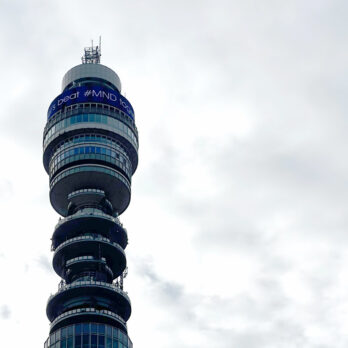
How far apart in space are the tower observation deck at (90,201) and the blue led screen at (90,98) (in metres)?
→ 0.23

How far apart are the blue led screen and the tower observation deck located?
232mm

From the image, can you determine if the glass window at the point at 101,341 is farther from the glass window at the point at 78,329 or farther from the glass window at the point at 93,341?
the glass window at the point at 78,329

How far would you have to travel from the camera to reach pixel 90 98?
186000 mm

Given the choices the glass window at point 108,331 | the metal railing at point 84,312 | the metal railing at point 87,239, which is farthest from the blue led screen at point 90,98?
the glass window at point 108,331

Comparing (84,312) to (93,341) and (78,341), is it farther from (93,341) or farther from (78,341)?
(93,341)

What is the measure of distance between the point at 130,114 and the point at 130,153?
1011 cm

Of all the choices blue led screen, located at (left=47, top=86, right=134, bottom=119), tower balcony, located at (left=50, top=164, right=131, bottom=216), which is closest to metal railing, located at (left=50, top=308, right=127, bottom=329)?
tower balcony, located at (left=50, top=164, right=131, bottom=216)

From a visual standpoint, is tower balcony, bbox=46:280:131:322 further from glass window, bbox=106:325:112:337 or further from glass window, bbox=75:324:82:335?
glass window, bbox=75:324:82:335

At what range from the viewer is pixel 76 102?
18538 centimetres

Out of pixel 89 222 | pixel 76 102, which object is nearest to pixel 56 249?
pixel 89 222

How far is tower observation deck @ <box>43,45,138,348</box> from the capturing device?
15962 centimetres

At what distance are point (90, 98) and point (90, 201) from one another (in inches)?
1040

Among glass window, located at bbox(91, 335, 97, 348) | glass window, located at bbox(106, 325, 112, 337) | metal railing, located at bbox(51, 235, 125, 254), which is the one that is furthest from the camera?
metal railing, located at bbox(51, 235, 125, 254)

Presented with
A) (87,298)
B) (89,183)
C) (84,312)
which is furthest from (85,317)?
(89,183)
